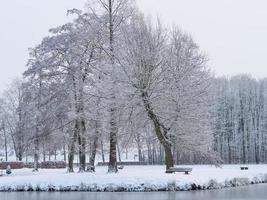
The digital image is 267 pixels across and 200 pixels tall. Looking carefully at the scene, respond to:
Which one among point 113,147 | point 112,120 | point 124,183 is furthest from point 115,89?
point 124,183

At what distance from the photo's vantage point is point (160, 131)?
42.7m

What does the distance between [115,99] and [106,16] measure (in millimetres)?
6724

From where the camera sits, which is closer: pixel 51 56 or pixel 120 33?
pixel 120 33

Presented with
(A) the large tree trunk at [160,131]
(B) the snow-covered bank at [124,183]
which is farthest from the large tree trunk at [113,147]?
(B) the snow-covered bank at [124,183]

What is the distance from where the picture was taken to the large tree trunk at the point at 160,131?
40656 millimetres

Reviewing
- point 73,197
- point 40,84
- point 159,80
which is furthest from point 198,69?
point 73,197

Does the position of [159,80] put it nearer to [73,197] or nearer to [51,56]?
[51,56]

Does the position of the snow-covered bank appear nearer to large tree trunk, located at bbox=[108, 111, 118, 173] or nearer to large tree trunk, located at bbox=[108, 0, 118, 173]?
large tree trunk, located at bbox=[108, 111, 118, 173]

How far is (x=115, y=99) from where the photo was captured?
40312 millimetres

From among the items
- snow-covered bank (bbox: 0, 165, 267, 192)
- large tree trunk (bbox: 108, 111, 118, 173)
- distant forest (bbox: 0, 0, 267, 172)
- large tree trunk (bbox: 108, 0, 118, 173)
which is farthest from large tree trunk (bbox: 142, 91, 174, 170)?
snow-covered bank (bbox: 0, 165, 267, 192)

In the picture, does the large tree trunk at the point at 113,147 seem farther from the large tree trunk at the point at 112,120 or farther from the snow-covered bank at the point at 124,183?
the snow-covered bank at the point at 124,183

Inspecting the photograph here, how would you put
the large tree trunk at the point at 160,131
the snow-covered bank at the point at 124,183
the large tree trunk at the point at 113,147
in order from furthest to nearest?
the large tree trunk at the point at 113,147, the large tree trunk at the point at 160,131, the snow-covered bank at the point at 124,183

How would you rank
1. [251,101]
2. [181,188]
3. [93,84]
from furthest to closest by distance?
[251,101] < [93,84] < [181,188]

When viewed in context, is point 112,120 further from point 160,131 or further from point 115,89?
point 160,131
